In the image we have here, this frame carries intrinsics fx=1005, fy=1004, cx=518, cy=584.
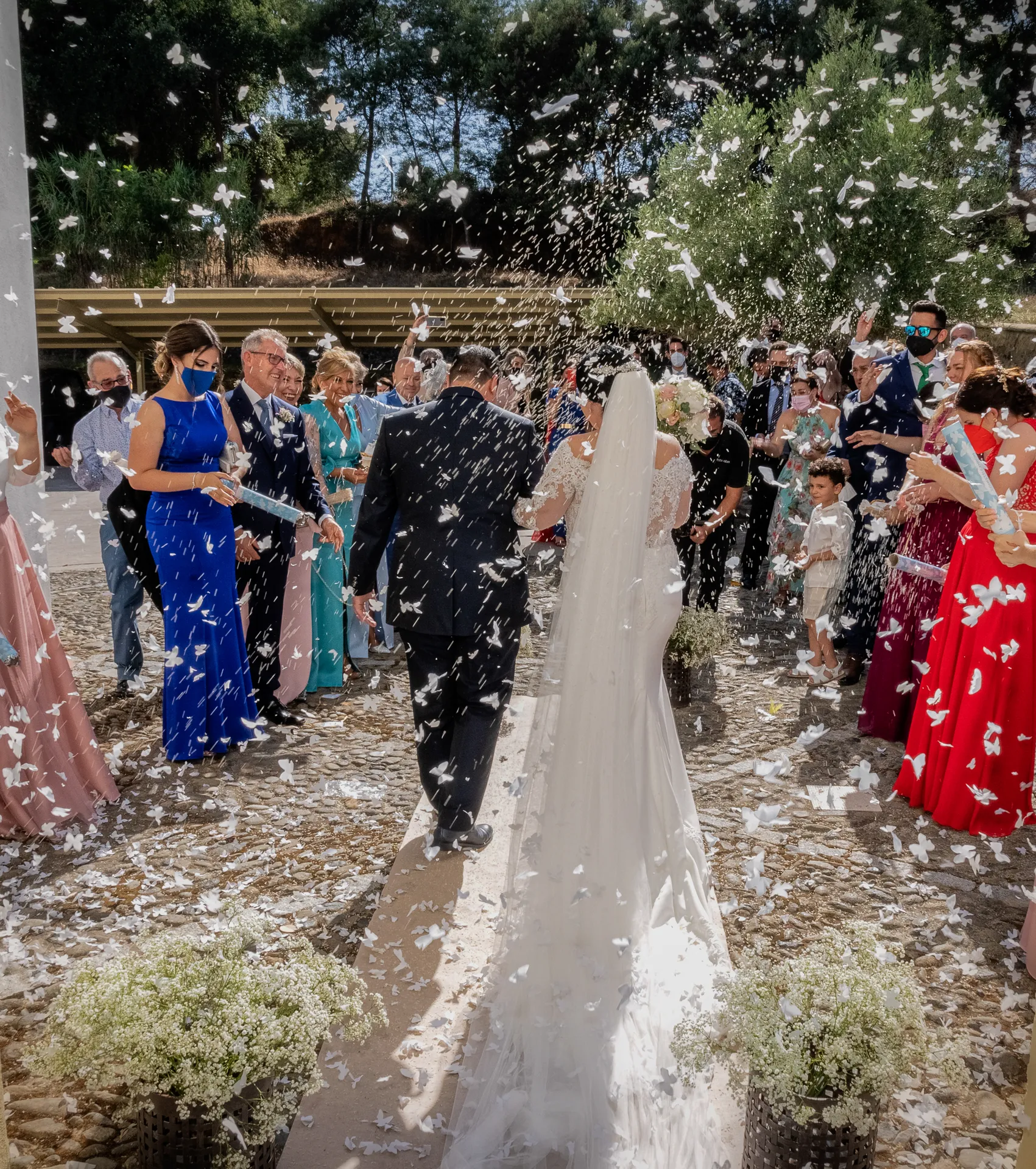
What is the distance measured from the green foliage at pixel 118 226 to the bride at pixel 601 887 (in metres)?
23.0

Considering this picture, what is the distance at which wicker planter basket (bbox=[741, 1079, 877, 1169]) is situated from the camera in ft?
7.52

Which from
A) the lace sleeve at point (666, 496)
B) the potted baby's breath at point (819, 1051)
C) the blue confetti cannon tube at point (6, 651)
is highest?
the lace sleeve at point (666, 496)

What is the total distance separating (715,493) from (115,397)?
14.3 ft

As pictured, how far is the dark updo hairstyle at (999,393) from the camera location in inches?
177

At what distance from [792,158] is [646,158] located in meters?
6.49

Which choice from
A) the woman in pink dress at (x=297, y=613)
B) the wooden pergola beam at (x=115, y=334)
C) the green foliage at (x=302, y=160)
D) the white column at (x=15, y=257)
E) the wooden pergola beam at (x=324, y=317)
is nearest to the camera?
the white column at (x=15, y=257)

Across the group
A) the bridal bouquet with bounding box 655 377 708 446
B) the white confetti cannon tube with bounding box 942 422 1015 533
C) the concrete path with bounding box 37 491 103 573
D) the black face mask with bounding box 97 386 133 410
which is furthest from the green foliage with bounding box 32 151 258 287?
the white confetti cannon tube with bounding box 942 422 1015 533

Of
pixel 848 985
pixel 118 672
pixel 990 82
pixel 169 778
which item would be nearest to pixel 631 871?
pixel 848 985

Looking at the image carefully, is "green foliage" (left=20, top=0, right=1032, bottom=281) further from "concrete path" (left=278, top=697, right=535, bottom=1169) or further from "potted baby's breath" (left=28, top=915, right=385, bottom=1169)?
"potted baby's breath" (left=28, top=915, right=385, bottom=1169)

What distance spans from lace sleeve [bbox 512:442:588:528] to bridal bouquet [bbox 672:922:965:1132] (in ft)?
6.13

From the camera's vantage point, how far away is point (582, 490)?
3766 millimetres

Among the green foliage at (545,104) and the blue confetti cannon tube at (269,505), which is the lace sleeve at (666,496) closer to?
the blue confetti cannon tube at (269,505)

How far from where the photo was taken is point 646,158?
25703 millimetres

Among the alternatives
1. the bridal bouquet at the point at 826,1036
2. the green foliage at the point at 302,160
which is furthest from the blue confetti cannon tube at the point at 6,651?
the green foliage at the point at 302,160
